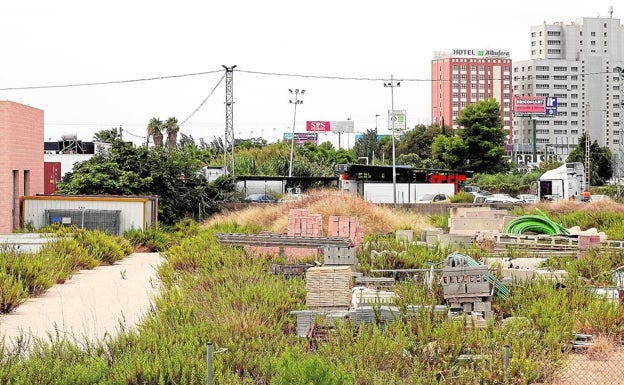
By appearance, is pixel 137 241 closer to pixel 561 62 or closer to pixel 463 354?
pixel 463 354

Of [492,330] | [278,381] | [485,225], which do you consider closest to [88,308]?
[492,330]

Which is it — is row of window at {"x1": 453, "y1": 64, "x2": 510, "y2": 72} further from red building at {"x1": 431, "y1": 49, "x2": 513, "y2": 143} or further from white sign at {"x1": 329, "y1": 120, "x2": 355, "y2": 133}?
white sign at {"x1": 329, "y1": 120, "x2": 355, "y2": 133}

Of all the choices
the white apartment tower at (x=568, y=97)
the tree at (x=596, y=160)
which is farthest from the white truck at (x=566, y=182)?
the white apartment tower at (x=568, y=97)

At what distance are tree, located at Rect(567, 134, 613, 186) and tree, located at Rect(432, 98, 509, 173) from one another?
12.8 meters

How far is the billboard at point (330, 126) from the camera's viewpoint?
7180 inches

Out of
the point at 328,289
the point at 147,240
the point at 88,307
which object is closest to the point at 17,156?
the point at 147,240

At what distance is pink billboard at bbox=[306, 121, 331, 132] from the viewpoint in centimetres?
18450

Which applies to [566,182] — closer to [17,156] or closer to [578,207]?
[578,207]

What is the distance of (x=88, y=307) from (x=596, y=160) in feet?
324

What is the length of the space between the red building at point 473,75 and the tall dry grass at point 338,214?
138 metres

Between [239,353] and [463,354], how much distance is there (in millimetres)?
3328

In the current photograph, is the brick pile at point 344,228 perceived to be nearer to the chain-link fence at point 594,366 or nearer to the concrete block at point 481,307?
the concrete block at point 481,307

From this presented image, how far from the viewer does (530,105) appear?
6171 inches

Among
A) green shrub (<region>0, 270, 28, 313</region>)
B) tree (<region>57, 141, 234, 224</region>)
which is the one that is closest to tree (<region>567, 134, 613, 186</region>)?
tree (<region>57, 141, 234, 224</region>)
